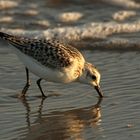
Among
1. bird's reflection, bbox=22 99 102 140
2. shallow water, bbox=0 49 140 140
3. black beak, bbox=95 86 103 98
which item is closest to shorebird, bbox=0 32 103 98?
black beak, bbox=95 86 103 98

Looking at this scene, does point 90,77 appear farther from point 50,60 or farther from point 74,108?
point 74,108

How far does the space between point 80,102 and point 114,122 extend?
967 mm

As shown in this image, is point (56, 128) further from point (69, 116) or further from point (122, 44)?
point (122, 44)

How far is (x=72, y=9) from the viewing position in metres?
13.7

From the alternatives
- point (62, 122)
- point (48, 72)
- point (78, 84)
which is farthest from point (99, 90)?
point (62, 122)

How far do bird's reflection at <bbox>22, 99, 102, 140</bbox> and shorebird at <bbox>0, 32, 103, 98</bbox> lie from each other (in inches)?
17.7

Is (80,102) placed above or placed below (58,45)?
below

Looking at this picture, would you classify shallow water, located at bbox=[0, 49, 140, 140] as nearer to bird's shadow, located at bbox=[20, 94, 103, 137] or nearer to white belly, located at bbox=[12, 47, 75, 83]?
bird's shadow, located at bbox=[20, 94, 103, 137]

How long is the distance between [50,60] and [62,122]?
1.25 m

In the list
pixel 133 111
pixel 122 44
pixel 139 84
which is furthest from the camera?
pixel 122 44

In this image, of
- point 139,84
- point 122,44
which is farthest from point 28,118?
point 122,44

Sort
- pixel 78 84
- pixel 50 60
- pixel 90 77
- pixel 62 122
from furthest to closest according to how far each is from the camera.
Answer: pixel 78 84 → pixel 90 77 → pixel 50 60 → pixel 62 122

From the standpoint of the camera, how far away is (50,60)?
8.30 m

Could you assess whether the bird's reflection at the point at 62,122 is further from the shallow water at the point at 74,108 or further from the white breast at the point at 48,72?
the white breast at the point at 48,72
